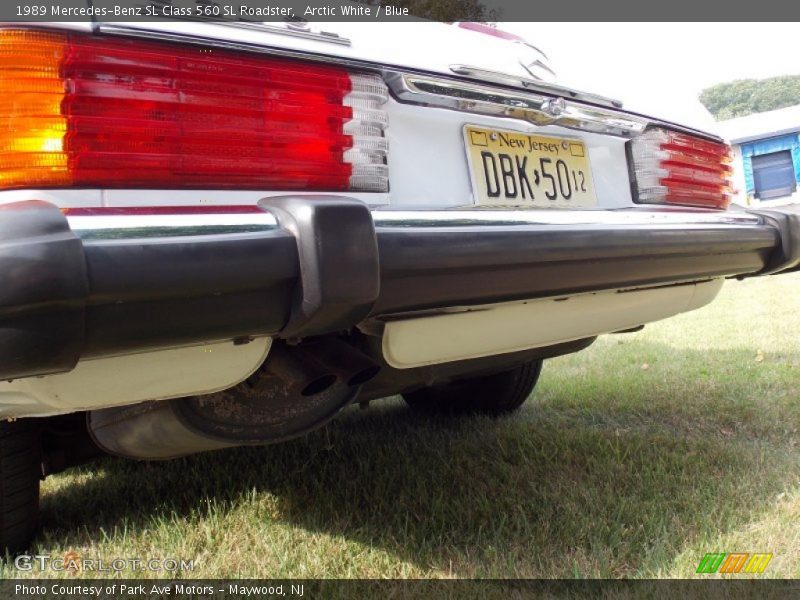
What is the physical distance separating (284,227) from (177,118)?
0.28 m

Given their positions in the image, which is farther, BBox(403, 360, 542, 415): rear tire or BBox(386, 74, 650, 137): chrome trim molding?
BBox(403, 360, 542, 415): rear tire

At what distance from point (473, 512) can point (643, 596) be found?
57 centimetres

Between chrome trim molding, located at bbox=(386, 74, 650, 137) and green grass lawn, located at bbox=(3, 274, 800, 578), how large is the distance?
108cm

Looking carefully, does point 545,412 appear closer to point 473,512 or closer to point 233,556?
point 473,512

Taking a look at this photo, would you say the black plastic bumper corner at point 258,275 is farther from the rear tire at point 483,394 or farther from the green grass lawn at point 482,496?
the rear tire at point 483,394

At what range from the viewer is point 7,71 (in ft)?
3.63

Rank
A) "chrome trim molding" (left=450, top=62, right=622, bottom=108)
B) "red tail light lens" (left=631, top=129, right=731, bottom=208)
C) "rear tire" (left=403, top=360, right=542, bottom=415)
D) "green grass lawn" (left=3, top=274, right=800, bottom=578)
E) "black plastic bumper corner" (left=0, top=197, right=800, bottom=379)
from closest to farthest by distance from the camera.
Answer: "black plastic bumper corner" (left=0, top=197, right=800, bottom=379) < "chrome trim molding" (left=450, top=62, right=622, bottom=108) < "green grass lawn" (left=3, top=274, right=800, bottom=578) < "red tail light lens" (left=631, top=129, right=731, bottom=208) < "rear tire" (left=403, top=360, right=542, bottom=415)

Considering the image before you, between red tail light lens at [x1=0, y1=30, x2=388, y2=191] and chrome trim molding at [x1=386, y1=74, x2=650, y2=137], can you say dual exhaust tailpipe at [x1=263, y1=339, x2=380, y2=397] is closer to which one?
red tail light lens at [x1=0, y1=30, x2=388, y2=191]

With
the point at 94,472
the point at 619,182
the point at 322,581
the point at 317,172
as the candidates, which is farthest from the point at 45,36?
the point at 94,472

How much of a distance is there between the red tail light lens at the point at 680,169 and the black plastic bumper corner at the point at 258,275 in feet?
1.97

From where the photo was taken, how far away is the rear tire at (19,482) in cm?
184

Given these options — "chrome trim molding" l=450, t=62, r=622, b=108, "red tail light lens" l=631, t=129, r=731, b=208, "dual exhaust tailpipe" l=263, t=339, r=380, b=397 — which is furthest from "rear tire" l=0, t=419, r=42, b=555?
"red tail light lens" l=631, t=129, r=731, b=208

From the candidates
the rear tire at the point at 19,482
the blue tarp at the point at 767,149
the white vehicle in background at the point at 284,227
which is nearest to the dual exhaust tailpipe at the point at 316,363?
the white vehicle in background at the point at 284,227
